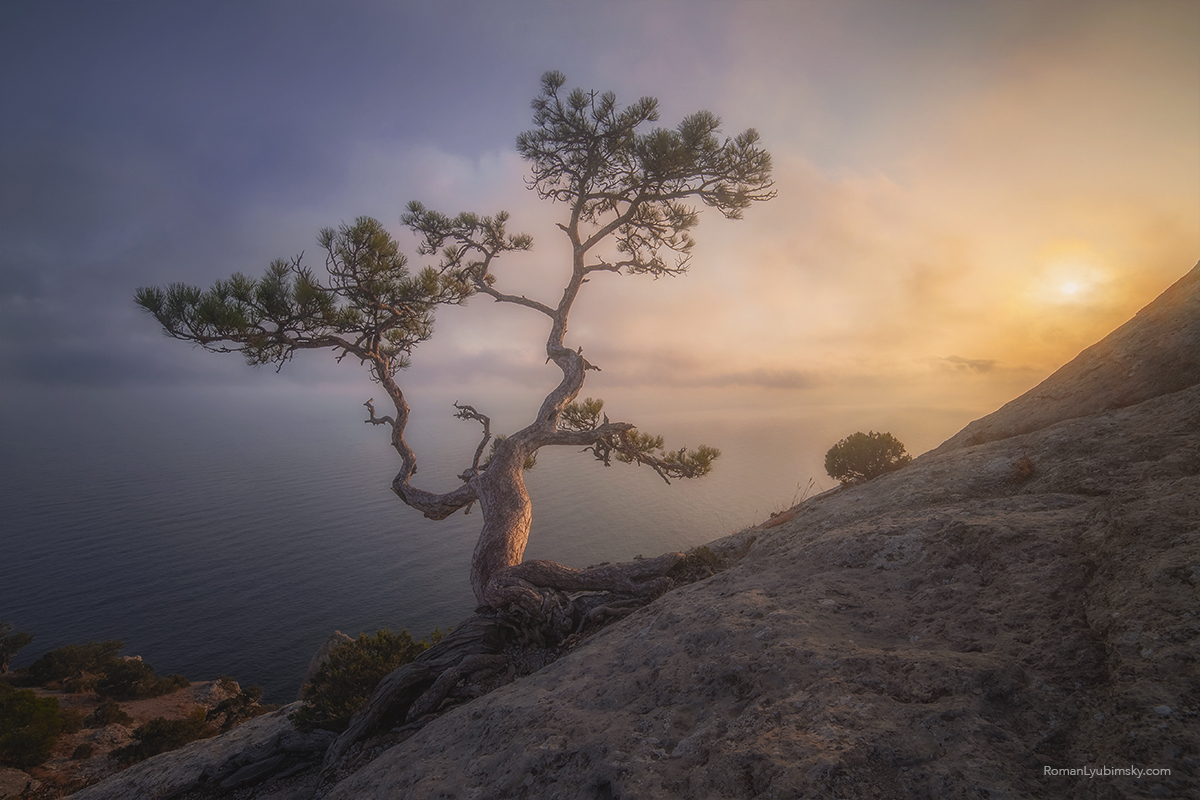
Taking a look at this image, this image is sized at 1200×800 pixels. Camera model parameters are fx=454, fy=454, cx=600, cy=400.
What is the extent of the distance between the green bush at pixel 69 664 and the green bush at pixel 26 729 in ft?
44.3

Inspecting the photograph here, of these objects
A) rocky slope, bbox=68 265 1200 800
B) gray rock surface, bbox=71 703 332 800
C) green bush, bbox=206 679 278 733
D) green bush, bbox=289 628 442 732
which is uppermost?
rocky slope, bbox=68 265 1200 800

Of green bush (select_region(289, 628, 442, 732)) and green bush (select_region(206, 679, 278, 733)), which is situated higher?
green bush (select_region(289, 628, 442, 732))

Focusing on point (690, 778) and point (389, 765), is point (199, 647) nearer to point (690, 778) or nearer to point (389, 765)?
point (389, 765)

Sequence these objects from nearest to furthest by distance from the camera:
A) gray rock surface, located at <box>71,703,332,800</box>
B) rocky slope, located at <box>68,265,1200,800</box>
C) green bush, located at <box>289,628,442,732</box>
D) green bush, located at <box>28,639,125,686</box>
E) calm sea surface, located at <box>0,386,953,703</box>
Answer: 1. rocky slope, located at <box>68,265,1200,800</box>
2. gray rock surface, located at <box>71,703,332,800</box>
3. green bush, located at <box>289,628,442,732</box>
4. green bush, located at <box>28,639,125,686</box>
5. calm sea surface, located at <box>0,386,953,703</box>

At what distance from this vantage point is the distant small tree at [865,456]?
1524cm

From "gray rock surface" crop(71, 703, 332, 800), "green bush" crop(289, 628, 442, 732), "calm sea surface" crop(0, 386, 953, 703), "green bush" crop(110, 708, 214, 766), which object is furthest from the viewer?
"calm sea surface" crop(0, 386, 953, 703)

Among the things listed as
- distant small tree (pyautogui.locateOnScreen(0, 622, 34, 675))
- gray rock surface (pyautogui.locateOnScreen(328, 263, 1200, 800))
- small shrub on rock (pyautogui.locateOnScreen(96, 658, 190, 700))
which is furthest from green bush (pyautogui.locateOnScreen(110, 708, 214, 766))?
distant small tree (pyautogui.locateOnScreen(0, 622, 34, 675))

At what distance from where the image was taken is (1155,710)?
79.2 inches

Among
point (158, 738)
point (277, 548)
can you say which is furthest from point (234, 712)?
point (277, 548)

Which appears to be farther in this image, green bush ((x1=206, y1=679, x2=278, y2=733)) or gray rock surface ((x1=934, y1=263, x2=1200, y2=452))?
green bush ((x1=206, y1=679, x2=278, y2=733))

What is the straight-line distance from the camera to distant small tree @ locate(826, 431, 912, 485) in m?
15.2

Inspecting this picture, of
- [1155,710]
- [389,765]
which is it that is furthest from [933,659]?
[389,765]

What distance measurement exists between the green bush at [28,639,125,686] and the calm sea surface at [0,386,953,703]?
3300 millimetres

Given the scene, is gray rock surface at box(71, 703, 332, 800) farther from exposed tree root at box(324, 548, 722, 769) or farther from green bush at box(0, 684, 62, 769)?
green bush at box(0, 684, 62, 769)
